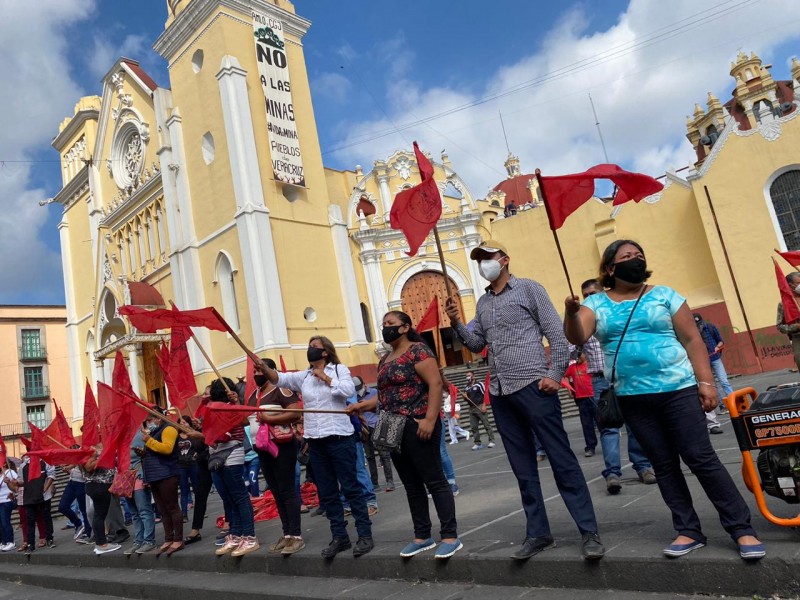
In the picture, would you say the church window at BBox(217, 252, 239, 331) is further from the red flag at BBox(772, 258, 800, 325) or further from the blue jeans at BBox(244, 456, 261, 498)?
the red flag at BBox(772, 258, 800, 325)

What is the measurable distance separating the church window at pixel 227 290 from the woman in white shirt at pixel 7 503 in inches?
466

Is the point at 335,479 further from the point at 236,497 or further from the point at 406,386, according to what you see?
the point at 236,497

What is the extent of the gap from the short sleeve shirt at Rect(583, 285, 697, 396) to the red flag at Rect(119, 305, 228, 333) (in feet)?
13.0

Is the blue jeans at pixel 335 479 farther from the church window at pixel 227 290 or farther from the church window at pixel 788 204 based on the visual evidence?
the church window at pixel 788 204

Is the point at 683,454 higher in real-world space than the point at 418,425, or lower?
lower

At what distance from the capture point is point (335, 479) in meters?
5.30

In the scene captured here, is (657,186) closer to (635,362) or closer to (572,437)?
(635,362)

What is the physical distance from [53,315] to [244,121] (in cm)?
2967

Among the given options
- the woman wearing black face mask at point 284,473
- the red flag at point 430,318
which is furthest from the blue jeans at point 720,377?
the woman wearing black face mask at point 284,473

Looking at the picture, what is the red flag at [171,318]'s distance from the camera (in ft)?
21.2

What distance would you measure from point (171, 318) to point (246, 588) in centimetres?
287

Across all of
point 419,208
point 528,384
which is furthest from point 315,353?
point 528,384

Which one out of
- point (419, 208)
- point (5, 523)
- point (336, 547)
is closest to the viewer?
point (336, 547)

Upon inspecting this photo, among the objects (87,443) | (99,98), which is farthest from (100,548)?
(99,98)
